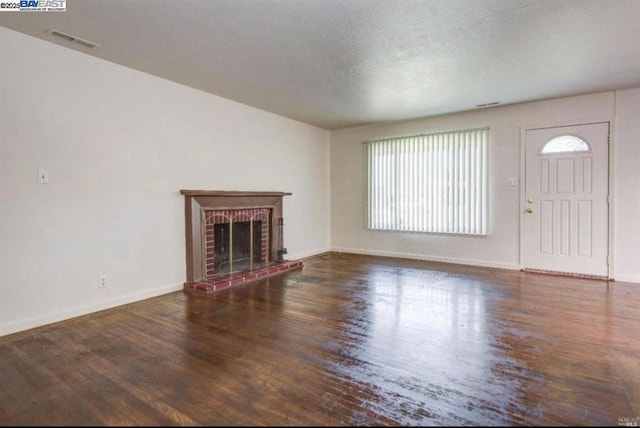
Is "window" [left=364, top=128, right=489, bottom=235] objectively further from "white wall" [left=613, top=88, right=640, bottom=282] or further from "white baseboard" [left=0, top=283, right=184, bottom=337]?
"white baseboard" [left=0, top=283, right=184, bottom=337]

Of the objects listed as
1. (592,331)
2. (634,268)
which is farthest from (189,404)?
(634,268)

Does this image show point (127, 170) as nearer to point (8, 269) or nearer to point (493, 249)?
point (8, 269)

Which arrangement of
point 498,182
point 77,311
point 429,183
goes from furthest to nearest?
1. point 429,183
2. point 498,182
3. point 77,311

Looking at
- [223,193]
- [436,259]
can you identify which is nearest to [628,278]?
[436,259]

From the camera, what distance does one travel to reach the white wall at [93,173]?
9.64ft

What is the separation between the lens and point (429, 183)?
5992mm

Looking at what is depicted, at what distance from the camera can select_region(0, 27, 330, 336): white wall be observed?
2938 mm

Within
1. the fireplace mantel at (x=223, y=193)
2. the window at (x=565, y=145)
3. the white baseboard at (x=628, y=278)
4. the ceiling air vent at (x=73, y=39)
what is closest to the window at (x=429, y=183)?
the window at (x=565, y=145)

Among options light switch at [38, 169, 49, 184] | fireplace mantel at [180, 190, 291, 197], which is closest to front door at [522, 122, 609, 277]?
fireplace mantel at [180, 190, 291, 197]

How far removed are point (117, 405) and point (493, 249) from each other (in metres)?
5.34

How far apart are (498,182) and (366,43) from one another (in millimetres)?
3481

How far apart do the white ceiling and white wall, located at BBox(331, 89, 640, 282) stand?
0.41m

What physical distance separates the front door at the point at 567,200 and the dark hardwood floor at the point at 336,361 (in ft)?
3.39

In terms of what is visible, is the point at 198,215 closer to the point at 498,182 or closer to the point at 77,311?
the point at 77,311
